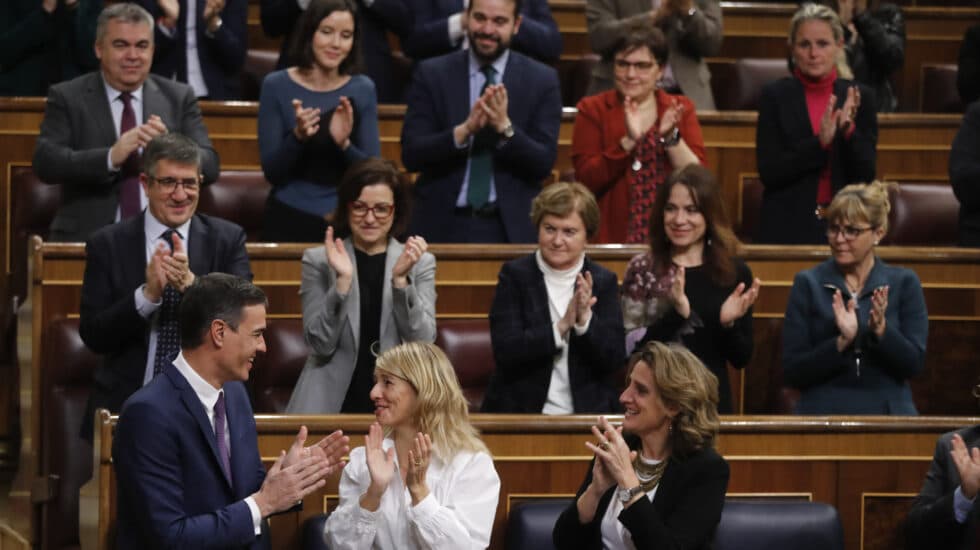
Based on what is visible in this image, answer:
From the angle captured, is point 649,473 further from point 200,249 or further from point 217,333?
point 200,249

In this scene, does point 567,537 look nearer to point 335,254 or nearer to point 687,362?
point 687,362

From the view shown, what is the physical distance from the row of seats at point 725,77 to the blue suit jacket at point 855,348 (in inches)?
76.4

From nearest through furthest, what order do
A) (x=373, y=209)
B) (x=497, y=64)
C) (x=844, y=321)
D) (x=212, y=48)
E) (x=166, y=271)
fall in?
1. (x=166, y=271)
2. (x=373, y=209)
3. (x=844, y=321)
4. (x=497, y=64)
5. (x=212, y=48)

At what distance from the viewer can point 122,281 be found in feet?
10.9

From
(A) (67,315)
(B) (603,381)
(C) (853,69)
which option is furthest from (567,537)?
(C) (853,69)

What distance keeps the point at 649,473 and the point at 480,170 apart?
1.52 meters

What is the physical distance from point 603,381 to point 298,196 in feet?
3.65

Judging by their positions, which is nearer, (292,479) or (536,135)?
(292,479)

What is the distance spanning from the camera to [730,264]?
353cm

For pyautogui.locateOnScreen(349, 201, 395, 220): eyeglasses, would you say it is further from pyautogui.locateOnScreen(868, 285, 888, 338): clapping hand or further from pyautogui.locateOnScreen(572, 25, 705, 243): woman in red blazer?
pyautogui.locateOnScreen(868, 285, 888, 338): clapping hand

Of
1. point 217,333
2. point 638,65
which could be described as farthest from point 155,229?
point 638,65

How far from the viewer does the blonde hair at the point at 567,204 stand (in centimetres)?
342

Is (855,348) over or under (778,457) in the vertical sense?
over

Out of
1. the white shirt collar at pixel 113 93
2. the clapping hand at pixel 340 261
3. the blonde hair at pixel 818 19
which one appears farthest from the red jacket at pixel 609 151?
the white shirt collar at pixel 113 93
